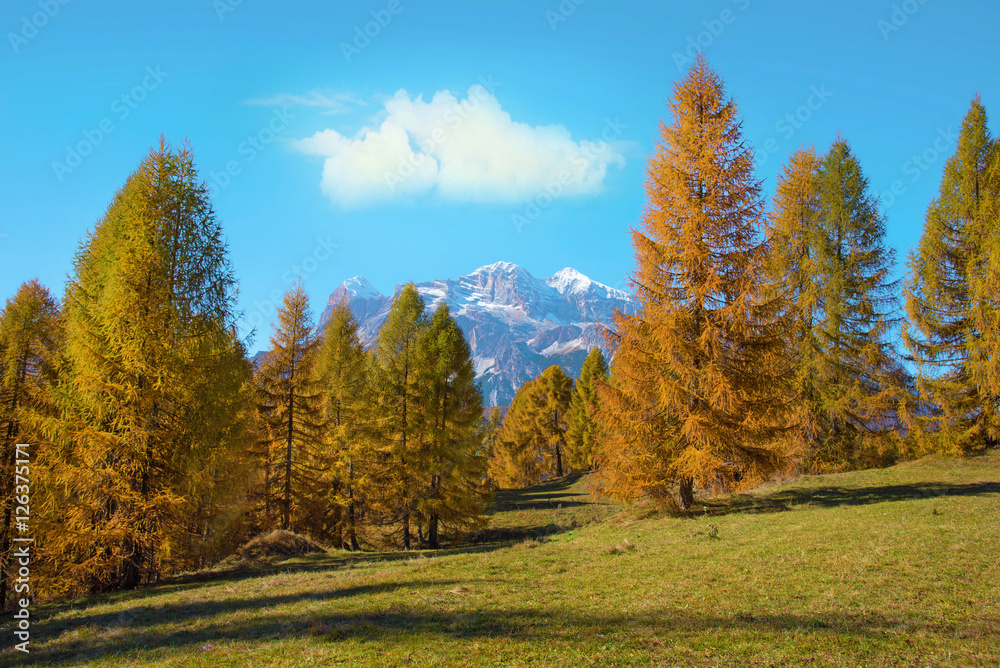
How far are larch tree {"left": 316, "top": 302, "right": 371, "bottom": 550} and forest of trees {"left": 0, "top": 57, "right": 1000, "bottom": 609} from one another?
0.14 meters

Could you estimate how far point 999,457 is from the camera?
19.0 meters

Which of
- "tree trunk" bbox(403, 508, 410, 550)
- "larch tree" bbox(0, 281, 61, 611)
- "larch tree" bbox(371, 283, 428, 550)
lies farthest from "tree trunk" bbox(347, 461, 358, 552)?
"larch tree" bbox(0, 281, 61, 611)

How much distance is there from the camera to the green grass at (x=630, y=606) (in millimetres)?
5215

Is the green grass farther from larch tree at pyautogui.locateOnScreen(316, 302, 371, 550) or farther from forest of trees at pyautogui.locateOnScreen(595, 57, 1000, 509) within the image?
larch tree at pyautogui.locateOnScreen(316, 302, 371, 550)

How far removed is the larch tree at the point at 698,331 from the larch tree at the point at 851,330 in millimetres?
9292

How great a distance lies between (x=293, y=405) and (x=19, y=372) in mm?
9701

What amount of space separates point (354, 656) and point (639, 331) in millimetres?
12493

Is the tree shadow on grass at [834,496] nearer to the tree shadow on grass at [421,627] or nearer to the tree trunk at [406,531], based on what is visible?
the tree shadow on grass at [421,627]

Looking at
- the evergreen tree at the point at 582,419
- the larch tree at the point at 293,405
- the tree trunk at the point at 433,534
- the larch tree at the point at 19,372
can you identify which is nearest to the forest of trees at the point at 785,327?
the tree trunk at the point at 433,534

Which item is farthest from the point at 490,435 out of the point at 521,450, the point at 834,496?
the point at 521,450

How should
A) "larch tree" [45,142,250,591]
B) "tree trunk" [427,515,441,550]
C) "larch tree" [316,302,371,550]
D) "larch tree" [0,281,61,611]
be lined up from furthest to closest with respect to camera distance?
"tree trunk" [427,515,441,550]
"larch tree" [316,302,371,550]
"larch tree" [0,281,61,611]
"larch tree" [45,142,250,591]

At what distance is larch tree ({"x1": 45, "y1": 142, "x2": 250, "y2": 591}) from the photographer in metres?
12.2

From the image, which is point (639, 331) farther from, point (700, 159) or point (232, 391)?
point (232, 391)

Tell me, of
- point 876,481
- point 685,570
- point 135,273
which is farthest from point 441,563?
point 876,481
